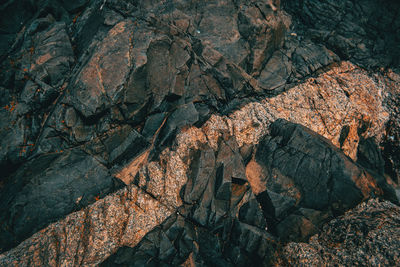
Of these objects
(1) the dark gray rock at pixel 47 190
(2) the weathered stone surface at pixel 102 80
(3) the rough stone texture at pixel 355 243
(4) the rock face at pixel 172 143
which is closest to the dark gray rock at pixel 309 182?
(4) the rock face at pixel 172 143

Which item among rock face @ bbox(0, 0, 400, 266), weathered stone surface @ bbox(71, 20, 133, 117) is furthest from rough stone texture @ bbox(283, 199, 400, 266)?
weathered stone surface @ bbox(71, 20, 133, 117)

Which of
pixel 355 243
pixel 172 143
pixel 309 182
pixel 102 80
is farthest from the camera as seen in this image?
pixel 172 143

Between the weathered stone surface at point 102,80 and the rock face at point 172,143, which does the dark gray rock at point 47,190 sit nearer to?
the rock face at point 172,143

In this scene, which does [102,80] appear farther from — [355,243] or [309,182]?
[355,243]

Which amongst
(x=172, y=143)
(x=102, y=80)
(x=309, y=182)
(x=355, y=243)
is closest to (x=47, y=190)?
(x=102, y=80)

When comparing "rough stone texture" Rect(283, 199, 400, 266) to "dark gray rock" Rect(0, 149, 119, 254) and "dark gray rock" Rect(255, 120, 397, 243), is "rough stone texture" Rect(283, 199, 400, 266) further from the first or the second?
"dark gray rock" Rect(0, 149, 119, 254)

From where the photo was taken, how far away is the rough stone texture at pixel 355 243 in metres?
10.4

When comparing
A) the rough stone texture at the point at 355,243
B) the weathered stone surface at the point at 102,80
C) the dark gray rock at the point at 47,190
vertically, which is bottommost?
the rough stone texture at the point at 355,243

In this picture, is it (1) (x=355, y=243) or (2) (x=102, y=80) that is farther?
(2) (x=102, y=80)

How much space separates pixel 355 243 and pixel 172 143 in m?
11.4

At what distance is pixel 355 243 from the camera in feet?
36.2

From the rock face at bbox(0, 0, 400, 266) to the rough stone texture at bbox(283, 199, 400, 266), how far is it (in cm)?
8

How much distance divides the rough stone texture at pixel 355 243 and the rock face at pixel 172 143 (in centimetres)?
8

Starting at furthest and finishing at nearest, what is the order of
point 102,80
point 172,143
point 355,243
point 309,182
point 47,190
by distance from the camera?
point 172,143
point 309,182
point 102,80
point 47,190
point 355,243
